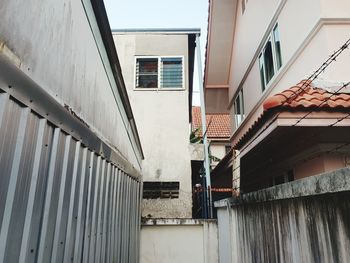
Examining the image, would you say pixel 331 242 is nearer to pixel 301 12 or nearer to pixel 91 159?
pixel 91 159

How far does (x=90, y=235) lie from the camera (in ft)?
6.82

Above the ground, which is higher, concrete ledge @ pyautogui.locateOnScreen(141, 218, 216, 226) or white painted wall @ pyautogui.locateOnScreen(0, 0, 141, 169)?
white painted wall @ pyautogui.locateOnScreen(0, 0, 141, 169)

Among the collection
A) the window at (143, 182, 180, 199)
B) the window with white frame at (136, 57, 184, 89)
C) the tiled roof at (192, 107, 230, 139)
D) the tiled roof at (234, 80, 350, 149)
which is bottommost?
the window at (143, 182, 180, 199)

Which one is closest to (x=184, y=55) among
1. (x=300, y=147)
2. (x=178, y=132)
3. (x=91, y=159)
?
(x=178, y=132)

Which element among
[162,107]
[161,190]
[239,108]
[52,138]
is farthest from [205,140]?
[52,138]

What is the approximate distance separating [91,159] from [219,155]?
15.6 meters

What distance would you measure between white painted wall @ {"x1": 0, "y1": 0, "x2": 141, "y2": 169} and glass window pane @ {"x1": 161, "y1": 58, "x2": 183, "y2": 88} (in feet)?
20.9

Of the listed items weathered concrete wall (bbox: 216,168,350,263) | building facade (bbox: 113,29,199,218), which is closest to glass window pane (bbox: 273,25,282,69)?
building facade (bbox: 113,29,199,218)

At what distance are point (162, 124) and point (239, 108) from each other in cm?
295

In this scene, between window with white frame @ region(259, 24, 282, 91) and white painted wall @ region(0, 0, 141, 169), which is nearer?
white painted wall @ region(0, 0, 141, 169)

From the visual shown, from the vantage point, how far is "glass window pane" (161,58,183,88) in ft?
30.7

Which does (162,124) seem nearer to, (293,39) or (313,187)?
(293,39)

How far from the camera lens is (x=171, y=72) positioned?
9.48 metres

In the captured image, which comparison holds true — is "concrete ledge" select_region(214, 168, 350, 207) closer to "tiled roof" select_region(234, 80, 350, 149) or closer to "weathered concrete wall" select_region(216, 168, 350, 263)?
"weathered concrete wall" select_region(216, 168, 350, 263)
